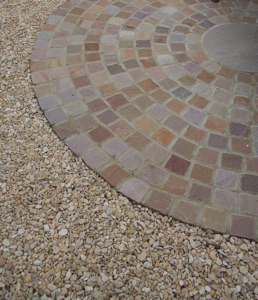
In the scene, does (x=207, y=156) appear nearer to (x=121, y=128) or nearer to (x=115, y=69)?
(x=121, y=128)

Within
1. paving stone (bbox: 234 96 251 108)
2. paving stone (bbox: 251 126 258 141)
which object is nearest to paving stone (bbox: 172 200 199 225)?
paving stone (bbox: 251 126 258 141)

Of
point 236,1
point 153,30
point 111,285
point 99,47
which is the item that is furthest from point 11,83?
point 236,1

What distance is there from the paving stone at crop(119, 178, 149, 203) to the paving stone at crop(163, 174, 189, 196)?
18 centimetres

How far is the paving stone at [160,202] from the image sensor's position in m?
2.03

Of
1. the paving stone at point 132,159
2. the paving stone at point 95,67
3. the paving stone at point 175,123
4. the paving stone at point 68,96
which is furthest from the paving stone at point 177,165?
the paving stone at point 95,67

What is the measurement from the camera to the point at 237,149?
238 centimetres

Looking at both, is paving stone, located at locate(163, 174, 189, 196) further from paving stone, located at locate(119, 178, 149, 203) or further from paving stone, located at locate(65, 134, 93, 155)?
paving stone, located at locate(65, 134, 93, 155)

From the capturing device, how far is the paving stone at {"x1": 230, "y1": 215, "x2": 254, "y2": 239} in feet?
6.26

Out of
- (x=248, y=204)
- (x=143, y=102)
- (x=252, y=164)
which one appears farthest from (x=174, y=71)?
(x=248, y=204)

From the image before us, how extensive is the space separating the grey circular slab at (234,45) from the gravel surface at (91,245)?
2.16 meters

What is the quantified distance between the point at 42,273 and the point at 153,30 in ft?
10.3

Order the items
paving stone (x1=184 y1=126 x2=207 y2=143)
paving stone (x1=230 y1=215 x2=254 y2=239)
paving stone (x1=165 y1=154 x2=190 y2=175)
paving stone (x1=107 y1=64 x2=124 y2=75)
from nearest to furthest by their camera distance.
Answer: paving stone (x1=230 y1=215 x2=254 y2=239), paving stone (x1=165 y1=154 x2=190 y2=175), paving stone (x1=184 y1=126 x2=207 y2=143), paving stone (x1=107 y1=64 x2=124 y2=75)

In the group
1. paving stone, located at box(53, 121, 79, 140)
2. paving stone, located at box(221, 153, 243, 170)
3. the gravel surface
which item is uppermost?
paving stone, located at box(221, 153, 243, 170)

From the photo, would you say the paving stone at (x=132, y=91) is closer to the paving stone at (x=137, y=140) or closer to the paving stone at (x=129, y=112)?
the paving stone at (x=129, y=112)
